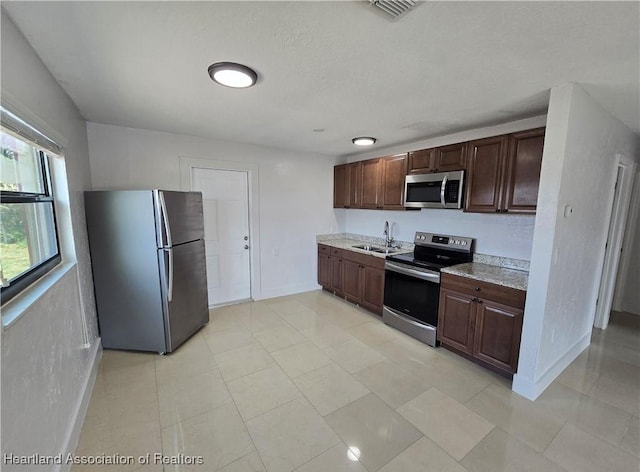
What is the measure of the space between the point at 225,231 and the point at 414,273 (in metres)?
2.62

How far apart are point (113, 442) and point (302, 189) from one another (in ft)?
11.8

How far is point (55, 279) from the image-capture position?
5.56ft

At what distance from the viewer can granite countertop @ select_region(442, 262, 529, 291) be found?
91.3 inches

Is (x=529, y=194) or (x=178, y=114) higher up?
(x=178, y=114)

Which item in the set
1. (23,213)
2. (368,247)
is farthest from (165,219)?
(368,247)

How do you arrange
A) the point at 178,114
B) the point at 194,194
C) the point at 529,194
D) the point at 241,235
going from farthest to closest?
the point at 241,235
the point at 194,194
the point at 178,114
the point at 529,194

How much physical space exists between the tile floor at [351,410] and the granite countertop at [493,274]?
88 centimetres

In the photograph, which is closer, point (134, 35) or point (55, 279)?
point (134, 35)

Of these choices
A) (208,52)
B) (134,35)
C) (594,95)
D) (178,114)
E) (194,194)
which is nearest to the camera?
(134,35)

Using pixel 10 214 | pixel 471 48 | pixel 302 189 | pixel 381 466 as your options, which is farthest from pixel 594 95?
pixel 10 214

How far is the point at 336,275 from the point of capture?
14.2ft

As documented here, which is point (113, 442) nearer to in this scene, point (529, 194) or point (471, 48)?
point (471, 48)

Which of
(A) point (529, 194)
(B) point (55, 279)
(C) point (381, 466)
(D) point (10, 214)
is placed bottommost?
(C) point (381, 466)

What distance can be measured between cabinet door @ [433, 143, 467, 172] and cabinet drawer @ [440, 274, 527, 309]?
1.21 m
